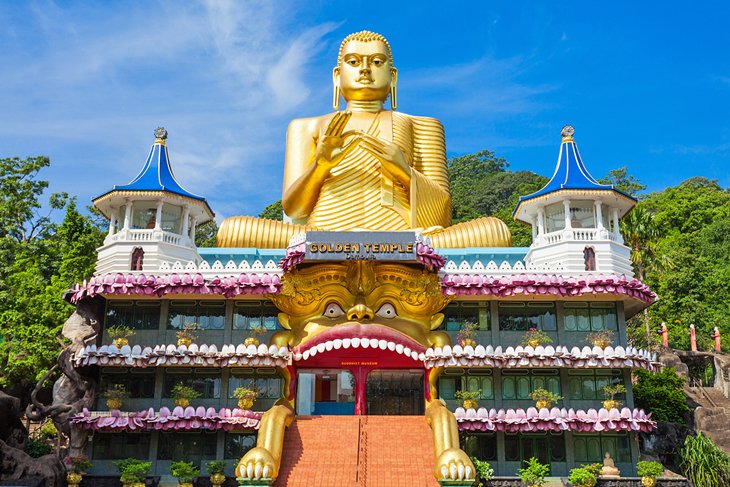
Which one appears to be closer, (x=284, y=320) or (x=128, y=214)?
(x=284, y=320)

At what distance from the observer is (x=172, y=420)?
19.3 meters

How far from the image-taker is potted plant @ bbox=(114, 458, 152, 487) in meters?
17.8

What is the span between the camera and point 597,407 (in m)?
20.3

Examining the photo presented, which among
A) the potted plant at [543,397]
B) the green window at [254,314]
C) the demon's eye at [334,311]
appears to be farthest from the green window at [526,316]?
the green window at [254,314]

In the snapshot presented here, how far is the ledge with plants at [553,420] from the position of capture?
19141 mm

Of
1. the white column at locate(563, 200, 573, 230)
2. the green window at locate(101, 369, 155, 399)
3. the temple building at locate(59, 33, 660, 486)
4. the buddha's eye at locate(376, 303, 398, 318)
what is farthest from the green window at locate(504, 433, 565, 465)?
the green window at locate(101, 369, 155, 399)

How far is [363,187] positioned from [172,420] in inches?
382

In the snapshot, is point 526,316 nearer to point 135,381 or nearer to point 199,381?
point 199,381

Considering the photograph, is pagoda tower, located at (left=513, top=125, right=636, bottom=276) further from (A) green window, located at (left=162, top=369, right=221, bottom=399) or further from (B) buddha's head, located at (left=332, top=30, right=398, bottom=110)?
(A) green window, located at (left=162, top=369, right=221, bottom=399)

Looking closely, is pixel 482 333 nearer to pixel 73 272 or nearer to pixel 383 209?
pixel 383 209

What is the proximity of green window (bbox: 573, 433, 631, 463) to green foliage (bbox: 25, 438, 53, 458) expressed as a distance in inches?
622

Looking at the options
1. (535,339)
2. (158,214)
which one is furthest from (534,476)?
(158,214)

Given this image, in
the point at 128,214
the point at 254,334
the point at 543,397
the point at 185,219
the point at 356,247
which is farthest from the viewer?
the point at 185,219

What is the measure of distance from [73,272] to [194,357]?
982cm
